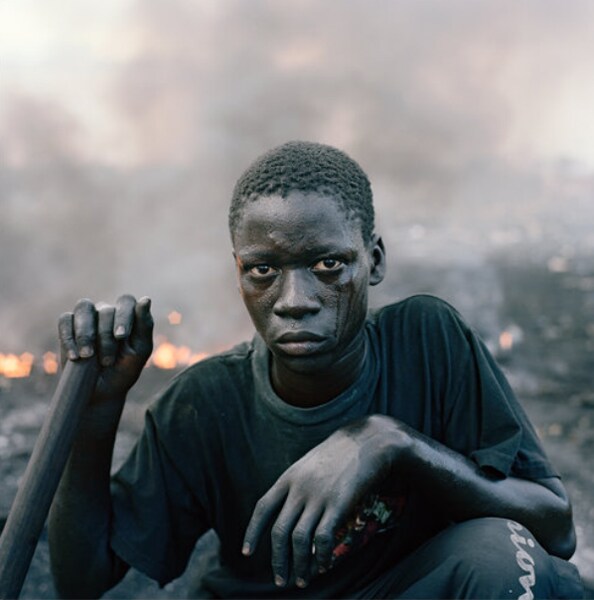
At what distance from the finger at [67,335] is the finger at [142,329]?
0.42ft

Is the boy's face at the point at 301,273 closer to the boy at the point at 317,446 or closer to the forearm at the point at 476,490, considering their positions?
the boy at the point at 317,446

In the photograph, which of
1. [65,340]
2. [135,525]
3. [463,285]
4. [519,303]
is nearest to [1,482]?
[135,525]

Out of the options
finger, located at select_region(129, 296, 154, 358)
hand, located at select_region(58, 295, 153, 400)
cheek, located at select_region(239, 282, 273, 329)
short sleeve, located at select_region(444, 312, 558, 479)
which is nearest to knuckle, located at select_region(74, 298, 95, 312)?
hand, located at select_region(58, 295, 153, 400)

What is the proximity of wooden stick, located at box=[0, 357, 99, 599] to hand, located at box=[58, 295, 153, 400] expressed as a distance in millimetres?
35

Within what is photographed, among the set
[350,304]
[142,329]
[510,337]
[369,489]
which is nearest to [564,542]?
[369,489]

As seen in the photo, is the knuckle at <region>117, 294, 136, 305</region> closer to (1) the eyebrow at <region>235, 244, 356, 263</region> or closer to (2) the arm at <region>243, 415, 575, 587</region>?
(1) the eyebrow at <region>235, 244, 356, 263</region>

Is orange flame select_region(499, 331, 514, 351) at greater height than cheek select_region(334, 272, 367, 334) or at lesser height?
lesser

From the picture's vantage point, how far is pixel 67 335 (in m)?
1.90

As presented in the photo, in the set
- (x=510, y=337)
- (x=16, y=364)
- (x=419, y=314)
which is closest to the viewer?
(x=419, y=314)

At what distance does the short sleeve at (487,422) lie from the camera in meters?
2.02

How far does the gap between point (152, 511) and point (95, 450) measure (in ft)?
0.79

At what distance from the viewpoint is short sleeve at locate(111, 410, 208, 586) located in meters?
2.11

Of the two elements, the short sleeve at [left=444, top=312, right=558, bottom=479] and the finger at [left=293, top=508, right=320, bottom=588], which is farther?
the short sleeve at [left=444, top=312, right=558, bottom=479]

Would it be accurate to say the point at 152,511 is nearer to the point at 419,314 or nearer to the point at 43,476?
the point at 43,476
